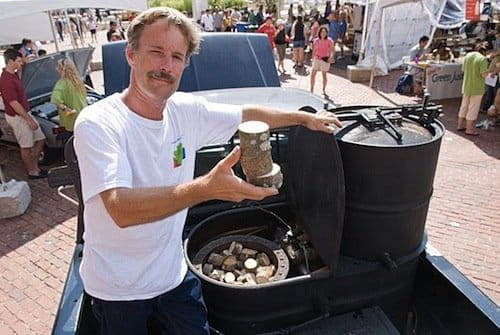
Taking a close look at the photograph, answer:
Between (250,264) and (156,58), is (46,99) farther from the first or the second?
(156,58)

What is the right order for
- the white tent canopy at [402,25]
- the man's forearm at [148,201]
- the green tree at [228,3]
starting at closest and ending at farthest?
the man's forearm at [148,201]
the white tent canopy at [402,25]
the green tree at [228,3]

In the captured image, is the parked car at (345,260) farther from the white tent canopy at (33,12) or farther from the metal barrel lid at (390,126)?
the white tent canopy at (33,12)

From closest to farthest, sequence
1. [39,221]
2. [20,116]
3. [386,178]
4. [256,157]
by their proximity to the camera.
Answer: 1. [256,157]
2. [386,178]
3. [39,221]
4. [20,116]

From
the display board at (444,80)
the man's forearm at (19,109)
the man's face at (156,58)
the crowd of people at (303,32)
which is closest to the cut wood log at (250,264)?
the man's face at (156,58)

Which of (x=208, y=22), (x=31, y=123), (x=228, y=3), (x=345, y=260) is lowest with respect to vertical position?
(x=31, y=123)

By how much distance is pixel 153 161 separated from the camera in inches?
69.0

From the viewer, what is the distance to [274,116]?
234 cm

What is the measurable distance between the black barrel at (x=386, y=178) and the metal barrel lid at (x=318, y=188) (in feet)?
0.41

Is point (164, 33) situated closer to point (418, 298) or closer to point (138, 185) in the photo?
point (138, 185)

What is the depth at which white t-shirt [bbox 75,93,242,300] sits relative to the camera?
1528mm

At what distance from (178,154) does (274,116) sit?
683 mm

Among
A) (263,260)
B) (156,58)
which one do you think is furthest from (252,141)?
(263,260)

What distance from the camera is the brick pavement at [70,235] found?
404 centimetres

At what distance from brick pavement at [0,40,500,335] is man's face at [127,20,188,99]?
118 inches
